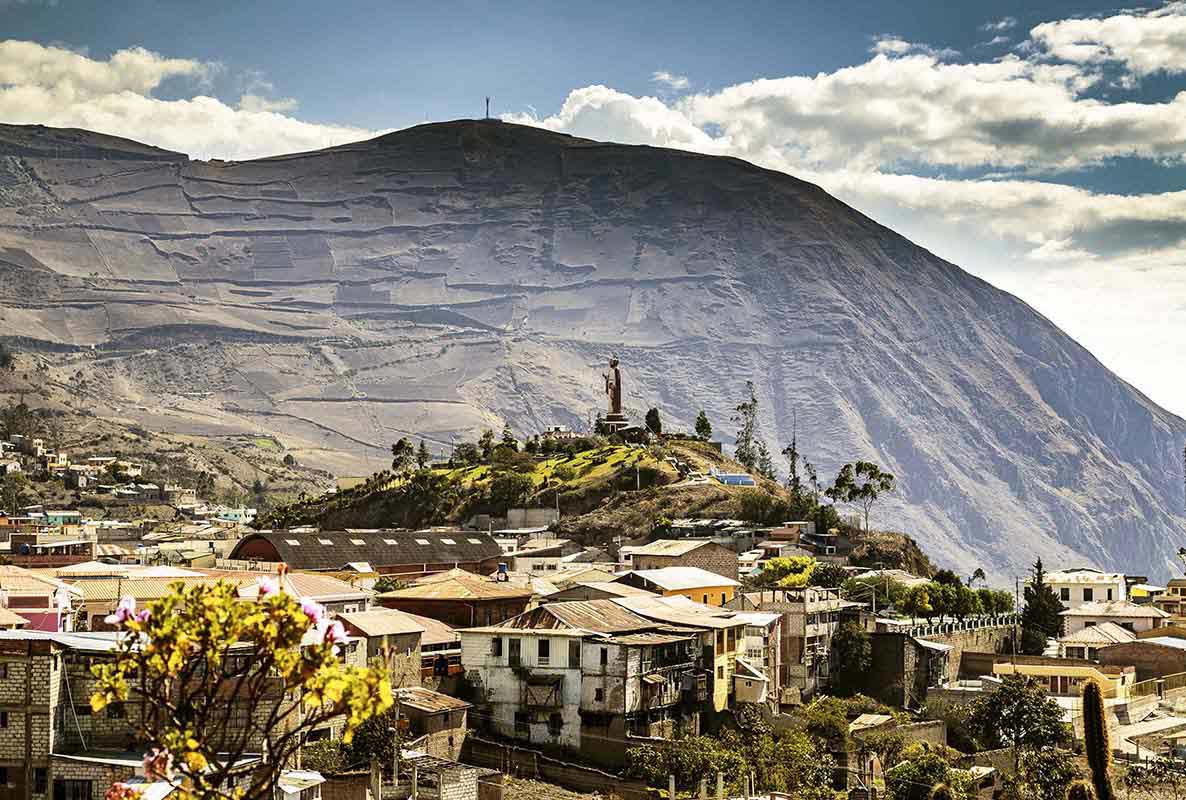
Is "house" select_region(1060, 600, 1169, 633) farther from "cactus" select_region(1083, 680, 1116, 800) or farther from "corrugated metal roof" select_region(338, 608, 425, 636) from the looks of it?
"cactus" select_region(1083, 680, 1116, 800)

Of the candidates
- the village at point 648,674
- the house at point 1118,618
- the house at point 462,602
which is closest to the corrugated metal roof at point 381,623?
the village at point 648,674

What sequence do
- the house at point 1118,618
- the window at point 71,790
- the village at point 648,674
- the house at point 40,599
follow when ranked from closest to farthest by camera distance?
the window at point 71,790
the village at point 648,674
the house at point 40,599
the house at point 1118,618

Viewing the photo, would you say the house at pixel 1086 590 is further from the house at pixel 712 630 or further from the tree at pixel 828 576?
the house at pixel 712 630

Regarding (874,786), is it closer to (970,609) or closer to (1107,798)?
(1107,798)

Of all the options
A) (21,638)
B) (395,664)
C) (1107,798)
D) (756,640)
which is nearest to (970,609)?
(756,640)

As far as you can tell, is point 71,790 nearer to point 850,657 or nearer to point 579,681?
point 579,681

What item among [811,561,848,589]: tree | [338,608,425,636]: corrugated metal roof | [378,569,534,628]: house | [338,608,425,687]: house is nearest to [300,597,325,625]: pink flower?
[338,608,425,687]: house

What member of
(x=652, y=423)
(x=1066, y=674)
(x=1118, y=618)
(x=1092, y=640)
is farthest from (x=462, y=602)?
(x=652, y=423)
